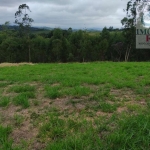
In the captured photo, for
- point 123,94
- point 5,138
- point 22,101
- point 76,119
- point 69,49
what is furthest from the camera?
point 69,49

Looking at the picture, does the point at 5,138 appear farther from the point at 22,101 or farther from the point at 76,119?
the point at 22,101

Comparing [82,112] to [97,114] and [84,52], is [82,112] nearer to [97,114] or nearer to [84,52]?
[97,114]

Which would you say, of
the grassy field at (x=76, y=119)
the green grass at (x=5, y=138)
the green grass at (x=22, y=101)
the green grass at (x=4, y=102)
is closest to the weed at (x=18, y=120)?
the grassy field at (x=76, y=119)

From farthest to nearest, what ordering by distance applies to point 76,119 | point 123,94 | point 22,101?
1. point 123,94
2. point 22,101
3. point 76,119

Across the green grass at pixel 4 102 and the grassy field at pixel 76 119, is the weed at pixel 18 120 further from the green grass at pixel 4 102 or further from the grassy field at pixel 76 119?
the green grass at pixel 4 102

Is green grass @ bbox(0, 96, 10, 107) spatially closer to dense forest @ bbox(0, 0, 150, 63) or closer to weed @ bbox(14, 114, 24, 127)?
weed @ bbox(14, 114, 24, 127)

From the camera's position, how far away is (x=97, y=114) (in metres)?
2.51

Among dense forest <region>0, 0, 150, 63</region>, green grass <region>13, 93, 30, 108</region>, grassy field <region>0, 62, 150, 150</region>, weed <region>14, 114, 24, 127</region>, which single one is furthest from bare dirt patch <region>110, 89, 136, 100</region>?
dense forest <region>0, 0, 150, 63</region>

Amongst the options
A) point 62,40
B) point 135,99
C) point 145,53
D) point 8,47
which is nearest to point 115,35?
point 145,53

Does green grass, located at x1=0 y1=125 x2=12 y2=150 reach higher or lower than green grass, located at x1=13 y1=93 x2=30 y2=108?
lower

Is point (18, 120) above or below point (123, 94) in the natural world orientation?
below

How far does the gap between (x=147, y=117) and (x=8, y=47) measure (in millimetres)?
32475

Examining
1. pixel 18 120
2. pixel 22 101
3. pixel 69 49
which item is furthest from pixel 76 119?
pixel 69 49

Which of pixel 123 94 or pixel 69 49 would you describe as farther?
pixel 69 49
